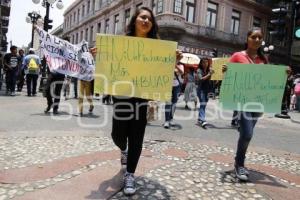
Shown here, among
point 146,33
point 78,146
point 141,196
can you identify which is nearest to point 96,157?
point 78,146

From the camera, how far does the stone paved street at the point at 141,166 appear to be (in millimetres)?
3641

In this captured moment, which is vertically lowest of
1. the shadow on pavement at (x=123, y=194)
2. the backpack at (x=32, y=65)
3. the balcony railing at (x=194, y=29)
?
the shadow on pavement at (x=123, y=194)

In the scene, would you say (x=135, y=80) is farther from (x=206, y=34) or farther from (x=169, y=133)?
(x=206, y=34)

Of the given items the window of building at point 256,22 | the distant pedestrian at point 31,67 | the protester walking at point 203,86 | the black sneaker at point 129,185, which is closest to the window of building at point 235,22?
the window of building at point 256,22

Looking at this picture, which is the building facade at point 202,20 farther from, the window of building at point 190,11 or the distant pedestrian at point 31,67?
the distant pedestrian at point 31,67

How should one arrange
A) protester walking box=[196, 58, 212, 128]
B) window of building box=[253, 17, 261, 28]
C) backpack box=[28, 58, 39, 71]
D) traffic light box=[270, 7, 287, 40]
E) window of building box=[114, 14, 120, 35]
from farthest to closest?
window of building box=[114, 14, 120, 35], window of building box=[253, 17, 261, 28], backpack box=[28, 58, 39, 71], traffic light box=[270, 7, 287, 40], protester walking box=[196, 58, 212, 128]

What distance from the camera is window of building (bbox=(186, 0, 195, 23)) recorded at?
29312mm

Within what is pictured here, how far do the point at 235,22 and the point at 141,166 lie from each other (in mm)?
30489

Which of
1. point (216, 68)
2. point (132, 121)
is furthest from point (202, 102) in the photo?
point (132, 121)

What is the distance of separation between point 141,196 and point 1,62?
39.6 ft

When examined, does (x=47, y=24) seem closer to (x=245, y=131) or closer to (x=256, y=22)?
(x=245, y=131)

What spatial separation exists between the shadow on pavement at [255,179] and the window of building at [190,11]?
25.8 meters

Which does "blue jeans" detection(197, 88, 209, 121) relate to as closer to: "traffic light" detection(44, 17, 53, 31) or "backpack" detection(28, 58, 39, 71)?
"backpack" detection(28, 58, 39, 71)

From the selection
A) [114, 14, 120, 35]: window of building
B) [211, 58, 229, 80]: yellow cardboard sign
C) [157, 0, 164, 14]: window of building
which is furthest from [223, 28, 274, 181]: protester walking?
[114, 14, 120, 35]: window of building
